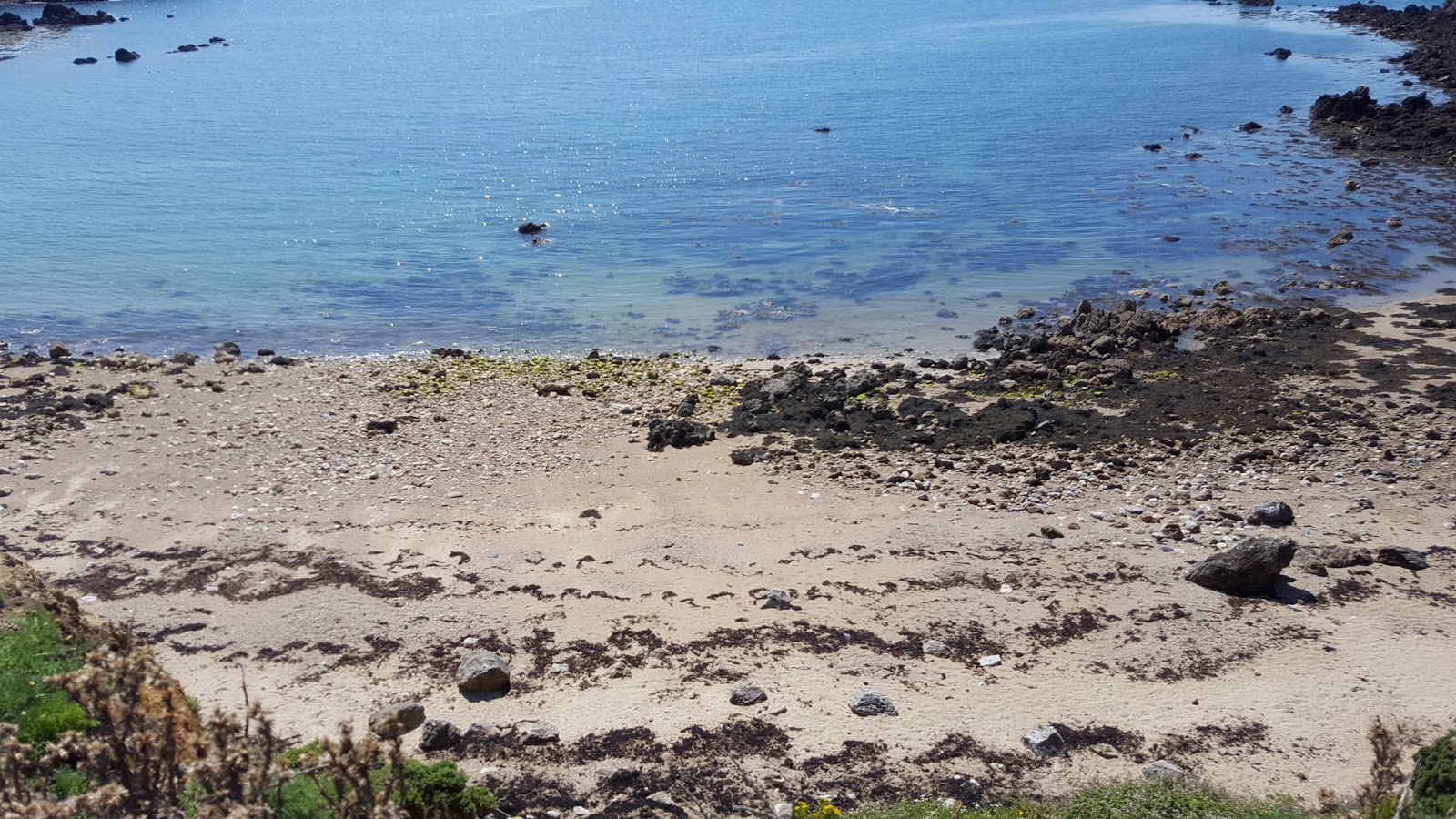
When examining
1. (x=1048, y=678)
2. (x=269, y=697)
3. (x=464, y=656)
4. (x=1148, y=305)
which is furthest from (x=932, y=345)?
(x=269, y=697)

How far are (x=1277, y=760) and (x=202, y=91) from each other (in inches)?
2941

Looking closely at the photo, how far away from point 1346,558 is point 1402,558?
0.77 m

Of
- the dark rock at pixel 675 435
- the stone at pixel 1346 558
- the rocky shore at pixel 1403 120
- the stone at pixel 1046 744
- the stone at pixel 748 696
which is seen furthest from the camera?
the rocky shore at pixel 1403 120

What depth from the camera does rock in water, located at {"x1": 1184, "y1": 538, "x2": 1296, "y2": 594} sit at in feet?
49.2

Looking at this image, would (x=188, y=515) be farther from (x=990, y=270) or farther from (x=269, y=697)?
(x=990, y=270)

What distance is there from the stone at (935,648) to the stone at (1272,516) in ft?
20.6

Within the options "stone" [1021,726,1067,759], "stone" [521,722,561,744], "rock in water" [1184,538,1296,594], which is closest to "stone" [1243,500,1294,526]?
"rock in water" [1184,538,1296,594]

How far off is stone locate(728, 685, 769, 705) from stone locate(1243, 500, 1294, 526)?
895cm

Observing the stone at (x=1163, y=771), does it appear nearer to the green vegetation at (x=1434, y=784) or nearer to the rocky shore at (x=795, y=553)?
the rocky shore at (x=795, y=553)

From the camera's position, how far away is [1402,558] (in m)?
15.8

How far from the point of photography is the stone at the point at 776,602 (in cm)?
1527

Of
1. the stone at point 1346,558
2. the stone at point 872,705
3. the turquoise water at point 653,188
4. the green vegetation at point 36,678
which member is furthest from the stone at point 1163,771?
the turquoise water at point 653,188

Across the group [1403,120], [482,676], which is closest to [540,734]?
[482,676]

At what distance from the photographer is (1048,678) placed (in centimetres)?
1351
